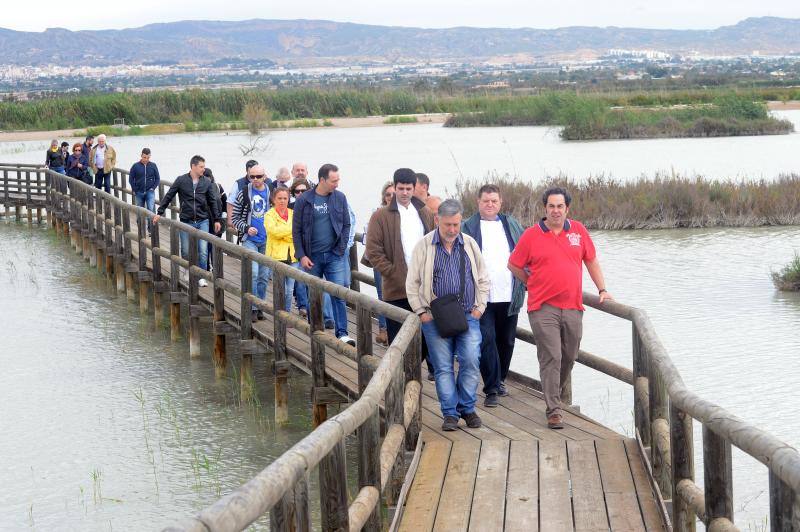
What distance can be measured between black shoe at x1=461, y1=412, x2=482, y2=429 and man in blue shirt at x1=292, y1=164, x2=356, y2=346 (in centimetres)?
269

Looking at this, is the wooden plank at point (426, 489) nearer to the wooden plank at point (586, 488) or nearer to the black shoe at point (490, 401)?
the wooden plank at point (586, 488)

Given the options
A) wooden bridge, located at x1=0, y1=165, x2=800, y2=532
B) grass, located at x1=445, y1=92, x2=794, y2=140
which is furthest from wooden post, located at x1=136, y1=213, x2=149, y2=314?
grass, located at x1=445, y1=92, x2=794, y2=140

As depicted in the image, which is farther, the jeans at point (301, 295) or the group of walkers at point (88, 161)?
the group of walkers at point (88, 161)

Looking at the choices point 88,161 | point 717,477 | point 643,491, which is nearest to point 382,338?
point 643,491

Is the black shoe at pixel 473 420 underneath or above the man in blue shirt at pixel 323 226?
underneath

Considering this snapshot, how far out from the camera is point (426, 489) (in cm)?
629

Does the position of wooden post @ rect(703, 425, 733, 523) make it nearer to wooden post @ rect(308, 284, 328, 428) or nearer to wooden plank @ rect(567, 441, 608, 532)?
wooden plank @ rect(567, 441, 608, 532)

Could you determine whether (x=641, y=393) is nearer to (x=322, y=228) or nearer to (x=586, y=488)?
(x=586, y=488)

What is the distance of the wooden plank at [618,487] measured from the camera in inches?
230

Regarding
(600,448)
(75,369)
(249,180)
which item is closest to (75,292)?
(75,369)

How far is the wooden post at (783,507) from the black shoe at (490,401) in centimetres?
405

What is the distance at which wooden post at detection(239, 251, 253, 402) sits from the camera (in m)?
10.7

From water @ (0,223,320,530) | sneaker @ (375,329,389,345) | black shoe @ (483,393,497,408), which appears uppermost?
sneaker @ (375,329,389,345)

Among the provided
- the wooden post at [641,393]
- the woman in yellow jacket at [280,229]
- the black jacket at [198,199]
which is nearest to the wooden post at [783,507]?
the wooden post at [641,393]
